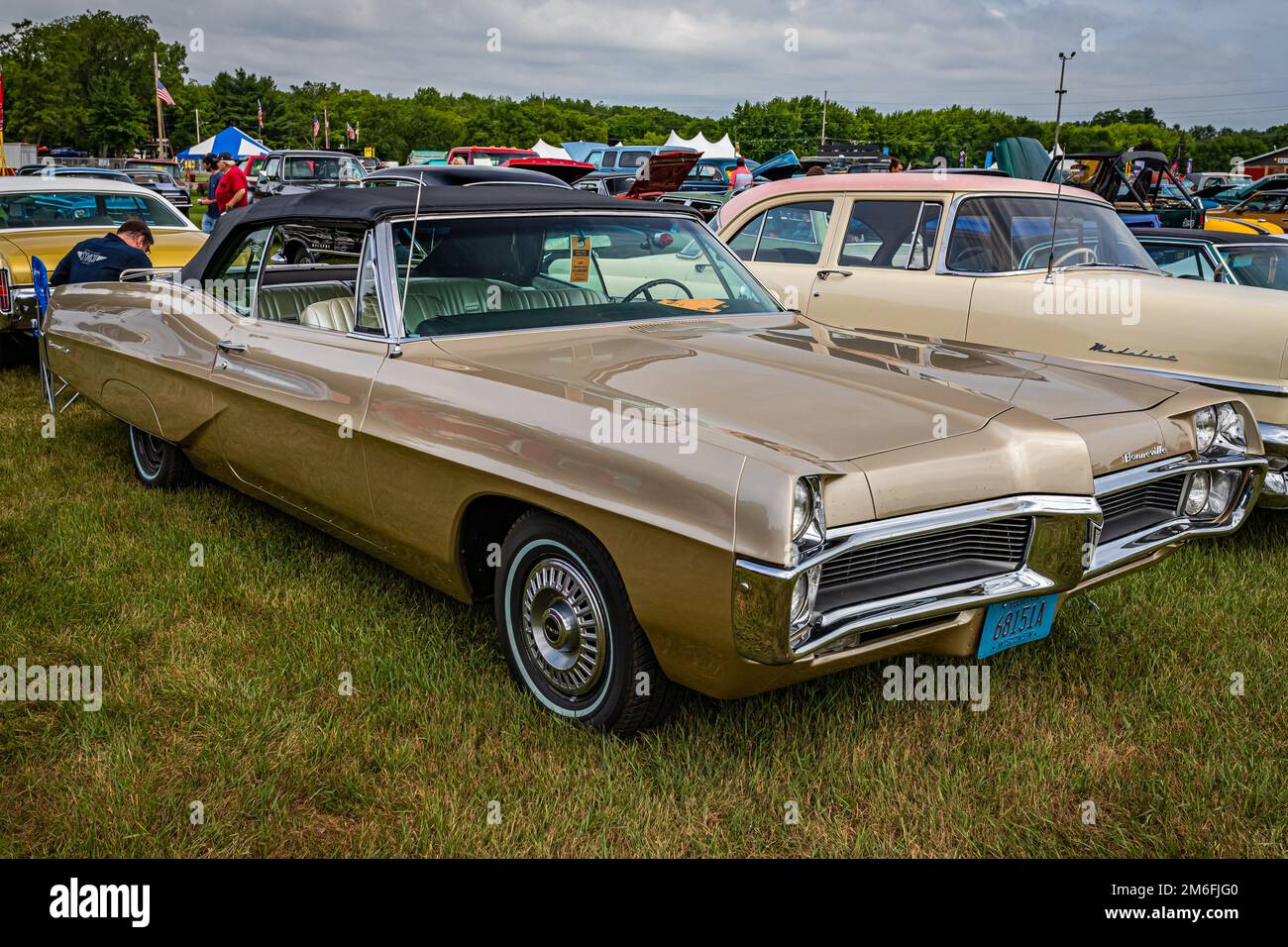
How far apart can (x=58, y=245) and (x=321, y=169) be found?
11653 mm

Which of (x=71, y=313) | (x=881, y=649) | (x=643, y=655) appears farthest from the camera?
(x=71, y=313)

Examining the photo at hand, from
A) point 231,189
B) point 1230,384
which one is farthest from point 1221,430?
point 231,189

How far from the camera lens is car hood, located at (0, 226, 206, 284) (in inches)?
311

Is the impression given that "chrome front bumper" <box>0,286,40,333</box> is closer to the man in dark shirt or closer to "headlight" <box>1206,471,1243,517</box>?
the man in dark shirt

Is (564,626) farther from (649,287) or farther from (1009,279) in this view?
(1009,279)

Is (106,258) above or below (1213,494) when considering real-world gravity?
above

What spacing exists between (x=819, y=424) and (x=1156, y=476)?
1.24 m

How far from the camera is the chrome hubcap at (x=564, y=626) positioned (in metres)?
2.95

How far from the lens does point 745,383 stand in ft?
10.0

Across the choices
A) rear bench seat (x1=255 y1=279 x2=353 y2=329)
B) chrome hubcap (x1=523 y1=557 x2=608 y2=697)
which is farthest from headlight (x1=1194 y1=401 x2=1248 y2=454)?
rear bench seat (x1=255 y1=279 x2=353 y2=329)
